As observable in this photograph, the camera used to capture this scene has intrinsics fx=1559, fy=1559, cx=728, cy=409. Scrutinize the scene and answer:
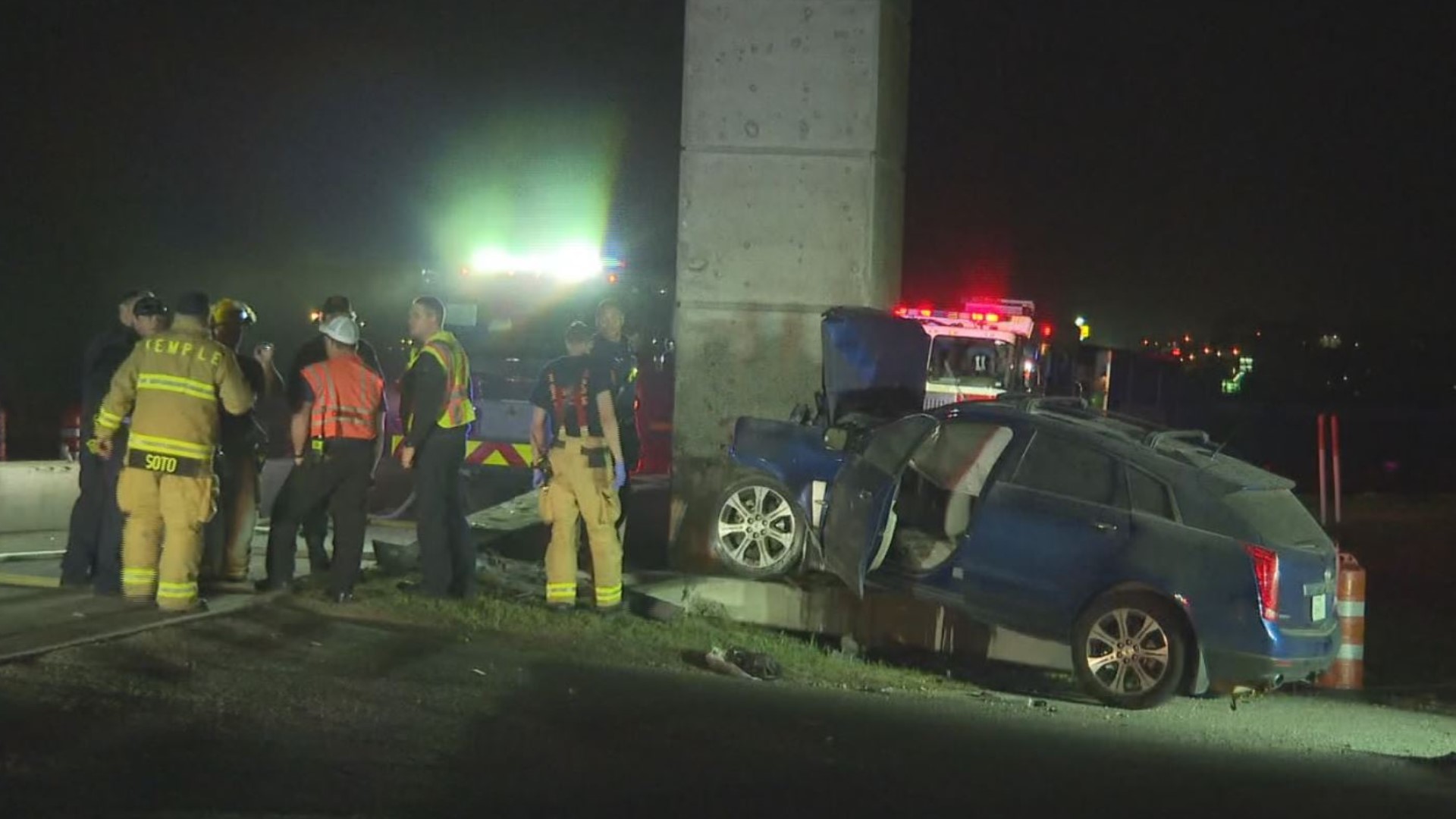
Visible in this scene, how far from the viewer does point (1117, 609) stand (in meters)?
8.45

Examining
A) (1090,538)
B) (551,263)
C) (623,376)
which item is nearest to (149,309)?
(623,376)

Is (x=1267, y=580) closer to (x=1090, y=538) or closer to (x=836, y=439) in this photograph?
(x=1090, y=538)

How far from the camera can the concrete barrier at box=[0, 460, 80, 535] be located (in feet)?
39.7

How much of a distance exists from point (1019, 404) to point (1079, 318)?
17817 millimetres

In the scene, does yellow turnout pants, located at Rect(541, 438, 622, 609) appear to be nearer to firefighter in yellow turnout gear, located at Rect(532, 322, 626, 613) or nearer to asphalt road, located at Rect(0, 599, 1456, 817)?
firefighter in yellow turnout gear, located at Rect(532, 322, 626, 613)

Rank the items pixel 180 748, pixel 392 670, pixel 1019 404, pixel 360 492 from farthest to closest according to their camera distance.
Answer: pixel 1019 404 < pixel 360 492 < pixel 392 670 < pixel 180 748

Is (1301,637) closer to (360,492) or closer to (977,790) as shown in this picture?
(977,790)

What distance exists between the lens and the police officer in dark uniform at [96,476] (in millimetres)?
8623

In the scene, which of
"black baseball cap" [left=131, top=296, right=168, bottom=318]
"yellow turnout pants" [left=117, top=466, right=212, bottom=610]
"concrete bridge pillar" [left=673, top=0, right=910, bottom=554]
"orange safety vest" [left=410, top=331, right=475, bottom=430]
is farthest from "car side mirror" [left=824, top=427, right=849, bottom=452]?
"black baseball cap" [left=131, top=296, right=168, bottom=318]

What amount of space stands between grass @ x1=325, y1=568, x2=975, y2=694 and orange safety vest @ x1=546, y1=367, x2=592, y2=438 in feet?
3.63

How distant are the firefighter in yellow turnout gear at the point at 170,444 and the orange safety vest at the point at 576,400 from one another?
78.0 inches

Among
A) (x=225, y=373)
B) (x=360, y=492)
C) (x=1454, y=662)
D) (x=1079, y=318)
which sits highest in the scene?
(x=1079, y=318)

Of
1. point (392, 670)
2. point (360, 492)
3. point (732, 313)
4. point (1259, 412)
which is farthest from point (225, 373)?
point (1259, 412)

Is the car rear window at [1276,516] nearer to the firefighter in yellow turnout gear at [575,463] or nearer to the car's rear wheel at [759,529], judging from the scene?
the car's rear wheel at [759,529]
